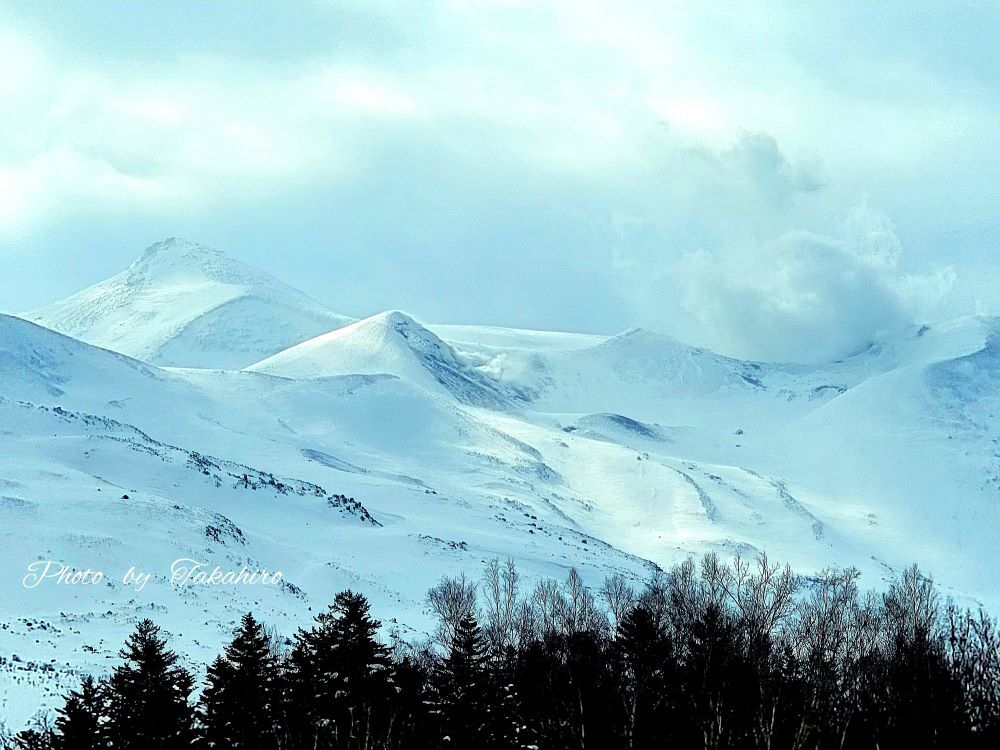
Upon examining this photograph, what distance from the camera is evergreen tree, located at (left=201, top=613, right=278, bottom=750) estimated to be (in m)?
34.0

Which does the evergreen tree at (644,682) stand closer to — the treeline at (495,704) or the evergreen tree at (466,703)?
the treeline at (495,704)

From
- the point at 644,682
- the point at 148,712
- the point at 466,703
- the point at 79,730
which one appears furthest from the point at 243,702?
the point at 644,682

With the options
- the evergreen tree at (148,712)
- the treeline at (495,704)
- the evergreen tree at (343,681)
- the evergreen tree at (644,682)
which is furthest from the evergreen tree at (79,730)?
the evergreen tree at (644,682)

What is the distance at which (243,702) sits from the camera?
3550cm

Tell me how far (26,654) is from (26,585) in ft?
61.6

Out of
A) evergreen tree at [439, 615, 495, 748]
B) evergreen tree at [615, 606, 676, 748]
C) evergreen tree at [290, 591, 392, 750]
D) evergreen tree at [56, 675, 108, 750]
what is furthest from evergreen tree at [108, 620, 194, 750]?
evergreen tree at [615, 606, 676, 748]

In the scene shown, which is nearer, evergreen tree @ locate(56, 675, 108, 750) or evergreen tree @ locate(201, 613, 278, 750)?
evergreen tree @ locate(56, 675, 108, 750)

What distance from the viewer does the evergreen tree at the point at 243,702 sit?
111ft

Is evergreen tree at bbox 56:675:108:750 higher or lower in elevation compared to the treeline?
Result: lower

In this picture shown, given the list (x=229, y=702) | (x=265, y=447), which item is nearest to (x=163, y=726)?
(x=229, y=702)

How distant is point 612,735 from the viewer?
3177 centimetres

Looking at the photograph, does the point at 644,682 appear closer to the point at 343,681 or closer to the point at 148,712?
the point at 343,681

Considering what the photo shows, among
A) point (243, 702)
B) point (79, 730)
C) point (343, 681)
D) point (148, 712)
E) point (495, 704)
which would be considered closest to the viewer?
point (79, 730)

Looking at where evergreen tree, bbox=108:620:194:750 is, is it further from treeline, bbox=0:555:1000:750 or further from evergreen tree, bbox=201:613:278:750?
evergreen tree, bbox=201:613:278:750
